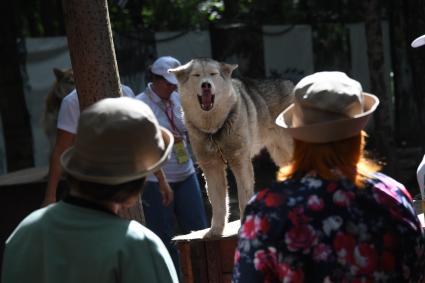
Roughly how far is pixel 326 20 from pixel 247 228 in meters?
15.9

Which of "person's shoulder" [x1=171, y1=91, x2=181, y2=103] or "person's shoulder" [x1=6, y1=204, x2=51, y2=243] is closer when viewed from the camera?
"person's shoulder" [x1=6, y1=204, x2=51, y2=243]

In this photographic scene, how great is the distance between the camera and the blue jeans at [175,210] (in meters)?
6.55

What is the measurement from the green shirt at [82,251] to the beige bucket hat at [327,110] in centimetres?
66

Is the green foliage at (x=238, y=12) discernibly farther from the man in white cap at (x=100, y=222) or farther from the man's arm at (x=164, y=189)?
the man in white cap at (x=100, y=222)

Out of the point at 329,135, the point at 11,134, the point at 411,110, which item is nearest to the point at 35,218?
the point at 329,135

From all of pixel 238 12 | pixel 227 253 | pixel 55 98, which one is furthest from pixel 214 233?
A: pixel 238 12

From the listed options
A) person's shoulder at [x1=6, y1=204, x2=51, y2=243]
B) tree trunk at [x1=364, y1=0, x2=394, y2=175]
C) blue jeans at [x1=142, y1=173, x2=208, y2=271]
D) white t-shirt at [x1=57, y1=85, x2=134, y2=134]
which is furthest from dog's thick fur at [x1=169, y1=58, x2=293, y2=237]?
tree trunk at [x1=364, y1=0, x2=394, y2=175]

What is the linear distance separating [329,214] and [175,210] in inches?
158

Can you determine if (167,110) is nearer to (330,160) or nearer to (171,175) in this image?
(171,175)

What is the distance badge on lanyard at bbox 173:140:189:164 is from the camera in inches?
257

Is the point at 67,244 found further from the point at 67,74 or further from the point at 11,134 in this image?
the point at 11,134

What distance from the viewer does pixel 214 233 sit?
592 centimetres

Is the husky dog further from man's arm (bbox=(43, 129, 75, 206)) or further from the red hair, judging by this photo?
the red hair

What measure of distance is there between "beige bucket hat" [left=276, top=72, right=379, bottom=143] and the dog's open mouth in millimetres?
3046
